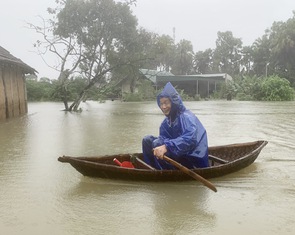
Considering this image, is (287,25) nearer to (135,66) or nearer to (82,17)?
(135,66)

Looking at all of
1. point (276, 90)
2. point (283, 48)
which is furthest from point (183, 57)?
point (276, 90)

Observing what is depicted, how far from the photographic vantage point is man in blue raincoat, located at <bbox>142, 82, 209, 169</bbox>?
5.30m

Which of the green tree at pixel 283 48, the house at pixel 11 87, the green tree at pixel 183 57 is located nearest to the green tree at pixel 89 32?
the house at pixel 11 87

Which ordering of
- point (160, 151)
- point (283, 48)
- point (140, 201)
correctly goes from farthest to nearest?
1. point (283, 48)
2. point (160, 151)
3. point (140, 201)

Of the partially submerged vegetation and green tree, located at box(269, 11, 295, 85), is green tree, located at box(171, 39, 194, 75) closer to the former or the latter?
green tree, located at box(269, 11, 295, 85)

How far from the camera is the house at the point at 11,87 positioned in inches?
615

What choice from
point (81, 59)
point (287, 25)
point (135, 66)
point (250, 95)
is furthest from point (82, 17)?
point (287, 25)

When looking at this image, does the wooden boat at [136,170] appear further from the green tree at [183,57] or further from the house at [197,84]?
the green tree at [183,57]

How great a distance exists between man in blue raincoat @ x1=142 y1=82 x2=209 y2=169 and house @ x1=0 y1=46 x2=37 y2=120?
10463mm

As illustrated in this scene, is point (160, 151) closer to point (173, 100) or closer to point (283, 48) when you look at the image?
point (173, 100)

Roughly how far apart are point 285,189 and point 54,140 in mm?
6811

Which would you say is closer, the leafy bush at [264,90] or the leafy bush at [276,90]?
the leafy bush at [276,90]

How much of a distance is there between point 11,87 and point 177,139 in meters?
13.7

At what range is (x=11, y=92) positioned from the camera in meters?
17.1
